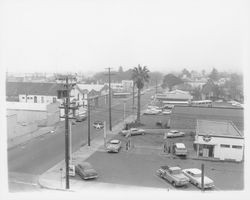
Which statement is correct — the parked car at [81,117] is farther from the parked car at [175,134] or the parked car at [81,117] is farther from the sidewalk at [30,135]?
the parked car at [175,134]

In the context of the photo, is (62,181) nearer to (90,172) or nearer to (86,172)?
(86,172)

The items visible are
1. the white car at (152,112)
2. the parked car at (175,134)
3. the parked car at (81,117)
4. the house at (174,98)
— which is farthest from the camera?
the house at (174,98)

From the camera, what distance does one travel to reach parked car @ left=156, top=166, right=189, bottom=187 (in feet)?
32.9

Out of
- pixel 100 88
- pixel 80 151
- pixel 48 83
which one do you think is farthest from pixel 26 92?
pixel 80 151

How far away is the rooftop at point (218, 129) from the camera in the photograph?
1354 cm

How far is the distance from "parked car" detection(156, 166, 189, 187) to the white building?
3.45 m

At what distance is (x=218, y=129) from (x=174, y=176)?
488 centimetres

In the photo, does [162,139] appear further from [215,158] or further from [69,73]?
[69,73]

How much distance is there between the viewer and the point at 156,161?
12.9 meters

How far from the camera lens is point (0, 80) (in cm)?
677

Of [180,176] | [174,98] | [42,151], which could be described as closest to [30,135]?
[42,151]

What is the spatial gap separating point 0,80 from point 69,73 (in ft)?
13.2

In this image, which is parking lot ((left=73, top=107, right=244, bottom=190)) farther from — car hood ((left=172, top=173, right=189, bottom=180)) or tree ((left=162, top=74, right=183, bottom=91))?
tree ((left=162, top=74, right=183, bottom=91))

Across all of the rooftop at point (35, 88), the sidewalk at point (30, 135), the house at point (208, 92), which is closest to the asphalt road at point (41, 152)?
the sidewalk at point (30, 135)
